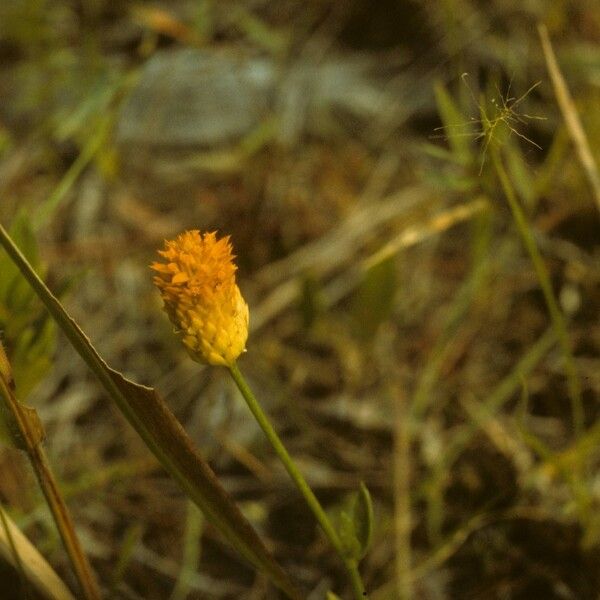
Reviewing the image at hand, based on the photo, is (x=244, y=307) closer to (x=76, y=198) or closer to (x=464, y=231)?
(x=464, y=231)

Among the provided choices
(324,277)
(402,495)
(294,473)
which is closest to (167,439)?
(294,473)

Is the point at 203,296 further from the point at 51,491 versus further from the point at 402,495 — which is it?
the point at 402,495

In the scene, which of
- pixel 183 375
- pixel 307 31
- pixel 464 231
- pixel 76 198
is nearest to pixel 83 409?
pixel 183 375

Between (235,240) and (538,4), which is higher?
(538,4)

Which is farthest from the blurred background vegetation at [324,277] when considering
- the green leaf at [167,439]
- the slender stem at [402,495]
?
the green leaf at [167,439]

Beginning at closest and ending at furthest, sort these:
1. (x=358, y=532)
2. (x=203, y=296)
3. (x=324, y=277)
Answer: (x=203, y=296) < (x=358, y=532) < (x=324, y=277)

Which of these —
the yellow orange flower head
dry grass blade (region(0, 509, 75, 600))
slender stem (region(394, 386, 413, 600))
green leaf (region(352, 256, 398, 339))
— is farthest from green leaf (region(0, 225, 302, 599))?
green leaf (region(352, 256, 398, 339))
